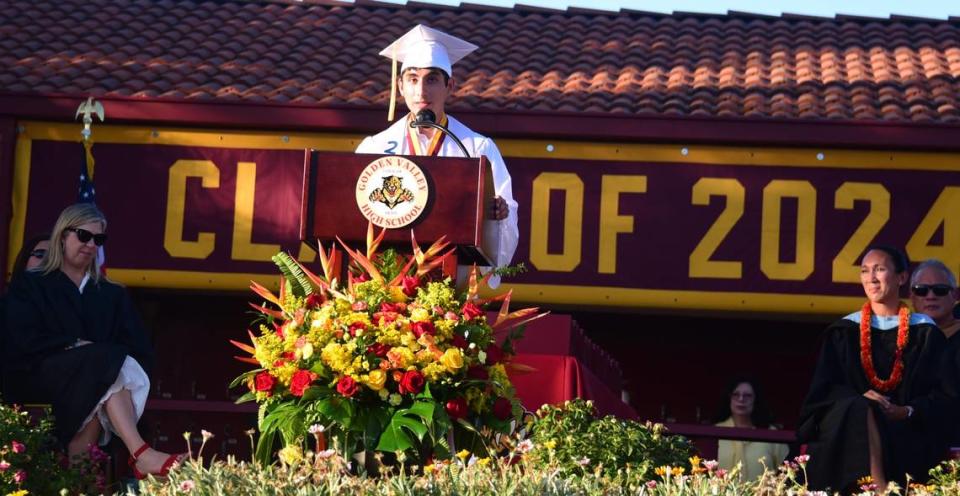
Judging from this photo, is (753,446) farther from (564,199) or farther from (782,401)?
(782,401)

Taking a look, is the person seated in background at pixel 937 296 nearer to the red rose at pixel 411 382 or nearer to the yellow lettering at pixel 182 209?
the red rose at pixel 411 382

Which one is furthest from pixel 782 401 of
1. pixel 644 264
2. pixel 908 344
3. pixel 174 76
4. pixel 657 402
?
pixel 908 344

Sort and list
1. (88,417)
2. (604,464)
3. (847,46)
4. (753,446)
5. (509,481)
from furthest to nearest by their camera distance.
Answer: (847,46) → (753,446) → (88,417) → (604,464) → (509,481)

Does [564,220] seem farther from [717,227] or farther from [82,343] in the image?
[82,343]

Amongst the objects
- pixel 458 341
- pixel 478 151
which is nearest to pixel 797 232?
pixel 478 151

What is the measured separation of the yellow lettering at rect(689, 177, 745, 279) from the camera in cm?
1245

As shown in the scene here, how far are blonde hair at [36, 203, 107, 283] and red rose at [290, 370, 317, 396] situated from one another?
6.86ft

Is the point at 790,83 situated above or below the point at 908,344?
above

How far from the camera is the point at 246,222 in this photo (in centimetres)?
1284

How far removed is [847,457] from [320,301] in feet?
8.33

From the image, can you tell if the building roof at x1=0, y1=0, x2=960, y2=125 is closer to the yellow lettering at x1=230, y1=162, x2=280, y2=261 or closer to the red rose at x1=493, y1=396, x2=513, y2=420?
the yellow lettering at x1=230, y1=162, x2=280, y2=261

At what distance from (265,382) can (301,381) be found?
197 millimetres

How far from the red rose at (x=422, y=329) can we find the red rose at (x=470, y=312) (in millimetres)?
133

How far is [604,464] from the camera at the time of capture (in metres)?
5.61
